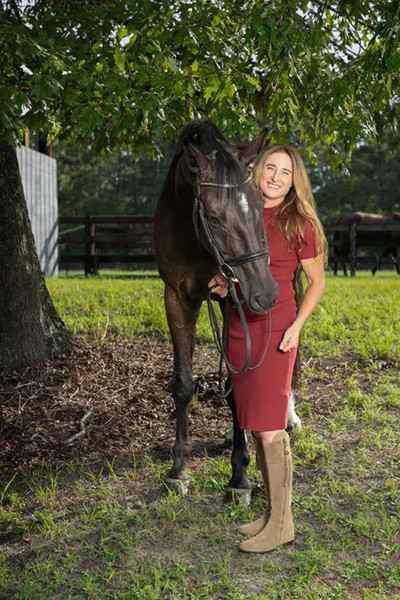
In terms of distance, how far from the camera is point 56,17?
16.9 feet

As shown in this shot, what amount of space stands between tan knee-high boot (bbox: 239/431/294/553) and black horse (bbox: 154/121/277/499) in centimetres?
51

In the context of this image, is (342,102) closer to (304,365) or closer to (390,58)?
(390,58)

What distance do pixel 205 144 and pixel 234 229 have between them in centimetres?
55

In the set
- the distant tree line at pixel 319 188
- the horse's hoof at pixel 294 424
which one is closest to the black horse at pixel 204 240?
the horse's hoof at pixel 294 424

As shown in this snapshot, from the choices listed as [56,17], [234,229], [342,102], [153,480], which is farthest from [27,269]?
[234,229]

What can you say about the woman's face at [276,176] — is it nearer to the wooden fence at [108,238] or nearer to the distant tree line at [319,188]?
the wooden fence at [108,238]

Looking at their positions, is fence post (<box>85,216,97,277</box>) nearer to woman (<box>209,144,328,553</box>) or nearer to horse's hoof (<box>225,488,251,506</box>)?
horse's hoof (<box>225,488,251,506</box>)

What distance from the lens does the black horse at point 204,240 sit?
9.12 feet

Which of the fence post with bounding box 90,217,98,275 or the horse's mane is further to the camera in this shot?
the fence post with bounding box 90,217,98,275

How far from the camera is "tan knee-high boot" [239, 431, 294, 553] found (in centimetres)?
294

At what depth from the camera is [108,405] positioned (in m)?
5.15

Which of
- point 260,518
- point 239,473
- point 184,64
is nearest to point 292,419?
point 239,473

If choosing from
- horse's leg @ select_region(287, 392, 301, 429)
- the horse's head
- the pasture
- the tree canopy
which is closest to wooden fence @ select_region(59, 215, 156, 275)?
the pasture

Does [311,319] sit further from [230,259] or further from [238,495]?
[230,259]
